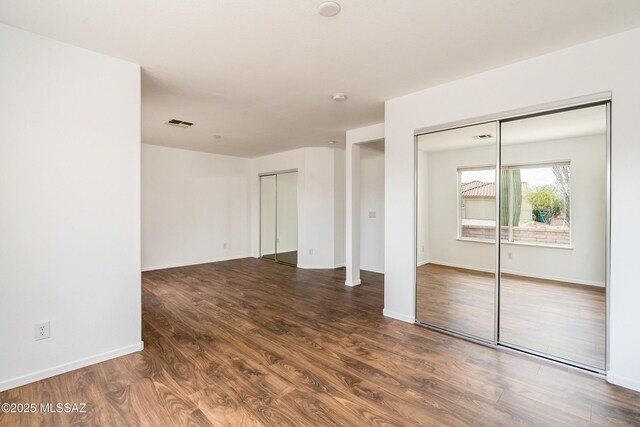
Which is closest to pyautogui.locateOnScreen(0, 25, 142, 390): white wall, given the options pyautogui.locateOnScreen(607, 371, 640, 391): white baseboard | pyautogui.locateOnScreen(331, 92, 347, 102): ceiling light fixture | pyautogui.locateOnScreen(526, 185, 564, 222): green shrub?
pyautogui.locateOnScreen(331, 92, 347, 102): ceiling light fixture

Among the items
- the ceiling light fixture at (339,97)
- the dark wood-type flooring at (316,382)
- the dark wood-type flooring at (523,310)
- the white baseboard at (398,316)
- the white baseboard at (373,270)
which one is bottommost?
the dark wood-type flooring at (316,382)

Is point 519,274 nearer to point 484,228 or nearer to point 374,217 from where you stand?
point 484,228

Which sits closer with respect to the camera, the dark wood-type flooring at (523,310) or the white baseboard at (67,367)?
the white baseboard at (67,367)

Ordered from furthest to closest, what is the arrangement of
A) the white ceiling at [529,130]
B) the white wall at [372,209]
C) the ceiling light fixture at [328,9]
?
the white wall at [372,209]
the white ceiling at [529,130]
the ceiling light fixture at [328,9]

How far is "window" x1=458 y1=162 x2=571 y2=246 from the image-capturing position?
8.40 feet

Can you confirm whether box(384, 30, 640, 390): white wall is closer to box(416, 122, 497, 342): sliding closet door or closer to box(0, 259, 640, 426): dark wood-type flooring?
box(416, 122, 497, 342): sliding closet door

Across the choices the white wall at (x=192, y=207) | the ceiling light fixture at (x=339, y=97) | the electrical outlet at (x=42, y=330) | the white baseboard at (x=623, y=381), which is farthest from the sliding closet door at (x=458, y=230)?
the white wall at (x=192, y=207)

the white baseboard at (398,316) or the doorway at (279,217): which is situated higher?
the doorway at (279,217)

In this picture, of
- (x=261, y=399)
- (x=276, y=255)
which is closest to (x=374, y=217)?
(x=276, y=255)

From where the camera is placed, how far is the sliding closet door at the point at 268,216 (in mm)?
7113

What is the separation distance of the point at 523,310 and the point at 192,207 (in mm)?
6097

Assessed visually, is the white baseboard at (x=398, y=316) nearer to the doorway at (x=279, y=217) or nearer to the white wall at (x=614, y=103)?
the white wall at (x=614, y=103)

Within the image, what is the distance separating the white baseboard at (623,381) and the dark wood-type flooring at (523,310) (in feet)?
0.43

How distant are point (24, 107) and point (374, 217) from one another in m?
4.96
